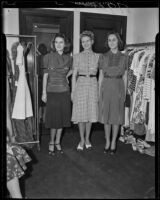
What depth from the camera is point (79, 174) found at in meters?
1.98

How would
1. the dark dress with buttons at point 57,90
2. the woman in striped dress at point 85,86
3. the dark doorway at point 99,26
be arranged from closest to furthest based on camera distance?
1. the dark doorway at point 99,26
2. the dark dress with buttons at point 57,90
3. the woman in striped dress at point 85,86

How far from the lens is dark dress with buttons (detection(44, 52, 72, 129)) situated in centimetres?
230

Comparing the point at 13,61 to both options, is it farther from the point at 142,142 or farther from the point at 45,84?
the point at 142,142


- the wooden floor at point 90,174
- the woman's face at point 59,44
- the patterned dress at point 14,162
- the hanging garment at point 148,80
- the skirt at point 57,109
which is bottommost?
the wooden floor at point 90,174

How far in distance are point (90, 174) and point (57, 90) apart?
819 mm

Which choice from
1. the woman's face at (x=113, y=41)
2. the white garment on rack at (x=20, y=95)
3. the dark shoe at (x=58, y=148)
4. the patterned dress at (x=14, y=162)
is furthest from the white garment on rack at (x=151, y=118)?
the patterned dress at (x=14, y=162)

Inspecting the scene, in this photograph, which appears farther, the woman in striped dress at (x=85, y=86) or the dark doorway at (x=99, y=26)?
the woman in striped dress at (x=85, y=86)

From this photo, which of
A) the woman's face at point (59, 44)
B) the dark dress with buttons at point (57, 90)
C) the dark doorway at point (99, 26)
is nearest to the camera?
the dark doorway at point (99, 26)

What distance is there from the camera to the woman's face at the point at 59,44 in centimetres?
220

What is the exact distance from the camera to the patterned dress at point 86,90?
7.93 ft

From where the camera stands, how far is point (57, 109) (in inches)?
93.2

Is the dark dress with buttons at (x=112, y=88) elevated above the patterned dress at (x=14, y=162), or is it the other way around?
the dark dress with buttons at (x=112, y=88)

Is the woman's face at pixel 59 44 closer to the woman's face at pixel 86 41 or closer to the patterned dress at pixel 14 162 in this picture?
the woman's face at pixel 86 41
